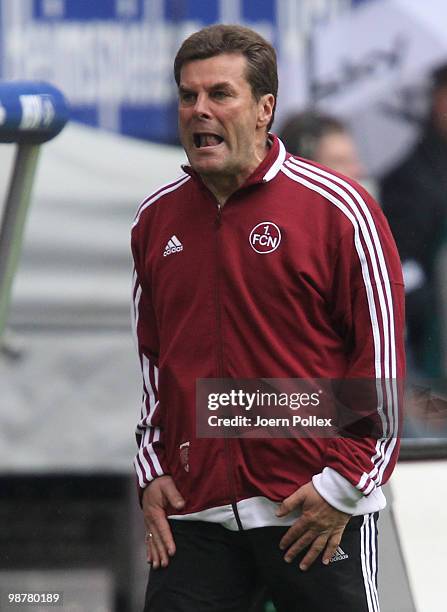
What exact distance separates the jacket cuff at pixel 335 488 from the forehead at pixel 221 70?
2.34 ft

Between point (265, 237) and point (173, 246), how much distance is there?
0.19 meters

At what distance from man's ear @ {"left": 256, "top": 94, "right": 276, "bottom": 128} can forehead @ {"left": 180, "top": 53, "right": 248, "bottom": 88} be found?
5 cm

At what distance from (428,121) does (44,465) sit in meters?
1.57

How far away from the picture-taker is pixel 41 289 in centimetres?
378

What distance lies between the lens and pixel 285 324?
8.09 feet

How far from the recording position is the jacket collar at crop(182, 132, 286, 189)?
251 cm

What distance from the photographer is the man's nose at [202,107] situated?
2459 mm

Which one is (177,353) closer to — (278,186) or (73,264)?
(278,186)

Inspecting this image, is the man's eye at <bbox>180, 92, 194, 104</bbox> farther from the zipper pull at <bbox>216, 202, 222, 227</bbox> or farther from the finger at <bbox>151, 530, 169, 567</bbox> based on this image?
the finger at <bbox>151, 530, 169, 567</bbox>

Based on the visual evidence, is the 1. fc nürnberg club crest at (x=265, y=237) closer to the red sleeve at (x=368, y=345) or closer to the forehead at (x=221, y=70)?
the red sleeve at (x=368, y=345)

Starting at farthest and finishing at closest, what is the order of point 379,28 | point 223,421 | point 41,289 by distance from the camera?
point 379,28
point 41,289
point 223,421

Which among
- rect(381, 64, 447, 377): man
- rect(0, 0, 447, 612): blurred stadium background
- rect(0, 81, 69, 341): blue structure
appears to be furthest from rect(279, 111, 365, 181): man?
rect(0, 81, 69, 341): blue structure

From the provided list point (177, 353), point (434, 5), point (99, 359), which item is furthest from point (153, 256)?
point (434, 5)

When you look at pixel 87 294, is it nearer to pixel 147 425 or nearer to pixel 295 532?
pixel 147 425
